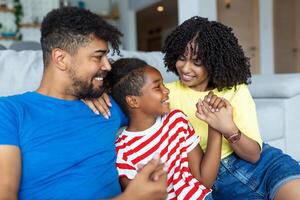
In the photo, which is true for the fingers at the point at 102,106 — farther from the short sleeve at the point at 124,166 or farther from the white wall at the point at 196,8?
the white wall at the point at 196,8

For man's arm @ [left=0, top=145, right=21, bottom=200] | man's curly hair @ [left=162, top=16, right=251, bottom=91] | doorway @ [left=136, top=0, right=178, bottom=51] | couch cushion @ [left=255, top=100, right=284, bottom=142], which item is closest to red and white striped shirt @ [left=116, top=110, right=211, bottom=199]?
man's curly hair @ [left=162, top=16, right=251, bottom=91]

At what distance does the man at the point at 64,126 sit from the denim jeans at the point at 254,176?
1.20 feet

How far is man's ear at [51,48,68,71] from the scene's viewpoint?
1.06 metres

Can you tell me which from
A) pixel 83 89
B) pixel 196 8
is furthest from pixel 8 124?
pixel 196 8

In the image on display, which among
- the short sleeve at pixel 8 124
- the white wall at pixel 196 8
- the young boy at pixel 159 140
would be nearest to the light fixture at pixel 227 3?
the white wall at pixel 196 8

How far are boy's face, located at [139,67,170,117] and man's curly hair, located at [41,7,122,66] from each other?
0.17 meters

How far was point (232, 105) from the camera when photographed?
122 centimetres

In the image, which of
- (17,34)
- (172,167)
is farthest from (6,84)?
(17,34)

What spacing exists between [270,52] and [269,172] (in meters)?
4.97

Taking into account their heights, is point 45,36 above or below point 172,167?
above

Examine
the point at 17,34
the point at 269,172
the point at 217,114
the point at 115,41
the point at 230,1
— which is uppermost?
the point at 230,1

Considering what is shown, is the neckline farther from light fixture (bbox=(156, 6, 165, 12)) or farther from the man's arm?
light fixture (bbox=(156, 6, 165, 12))

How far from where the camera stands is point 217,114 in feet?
3.63

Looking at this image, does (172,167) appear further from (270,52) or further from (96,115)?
(270,52)
